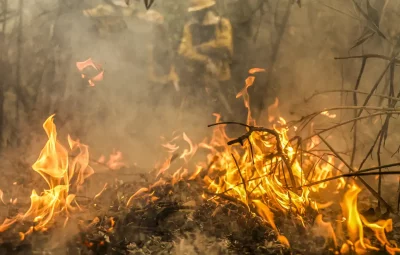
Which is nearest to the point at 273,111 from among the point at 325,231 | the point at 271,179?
the point at 271,179

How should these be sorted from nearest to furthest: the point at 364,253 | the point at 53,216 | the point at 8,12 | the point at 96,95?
the point at 364,253
the point at 53,216
the point at 8,12
the point at 96,95

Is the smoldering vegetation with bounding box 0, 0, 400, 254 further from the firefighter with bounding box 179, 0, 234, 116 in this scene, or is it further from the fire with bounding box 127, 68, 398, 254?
the fire with bounding box 127, 68, 398, 254

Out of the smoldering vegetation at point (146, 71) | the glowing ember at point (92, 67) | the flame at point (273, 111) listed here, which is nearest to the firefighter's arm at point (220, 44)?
the smoldering vegetation at point (146, 71)

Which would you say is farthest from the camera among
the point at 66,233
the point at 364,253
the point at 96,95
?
the point at 96,95

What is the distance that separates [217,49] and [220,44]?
75mm

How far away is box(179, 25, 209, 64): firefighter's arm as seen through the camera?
4.84m

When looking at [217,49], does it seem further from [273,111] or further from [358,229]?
[358,229]

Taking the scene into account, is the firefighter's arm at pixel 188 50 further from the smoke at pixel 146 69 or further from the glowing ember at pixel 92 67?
the glowing ember at pixel 92 67

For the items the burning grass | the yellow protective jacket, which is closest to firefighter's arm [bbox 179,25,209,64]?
the yellow protective jacket

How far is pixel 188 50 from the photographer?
4875 millimetres

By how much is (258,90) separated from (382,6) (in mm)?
1838

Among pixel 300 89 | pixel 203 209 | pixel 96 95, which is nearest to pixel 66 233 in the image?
pixel 203 209

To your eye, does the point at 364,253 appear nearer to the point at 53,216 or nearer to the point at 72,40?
the point at 53,216

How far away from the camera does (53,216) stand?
10.6ft
